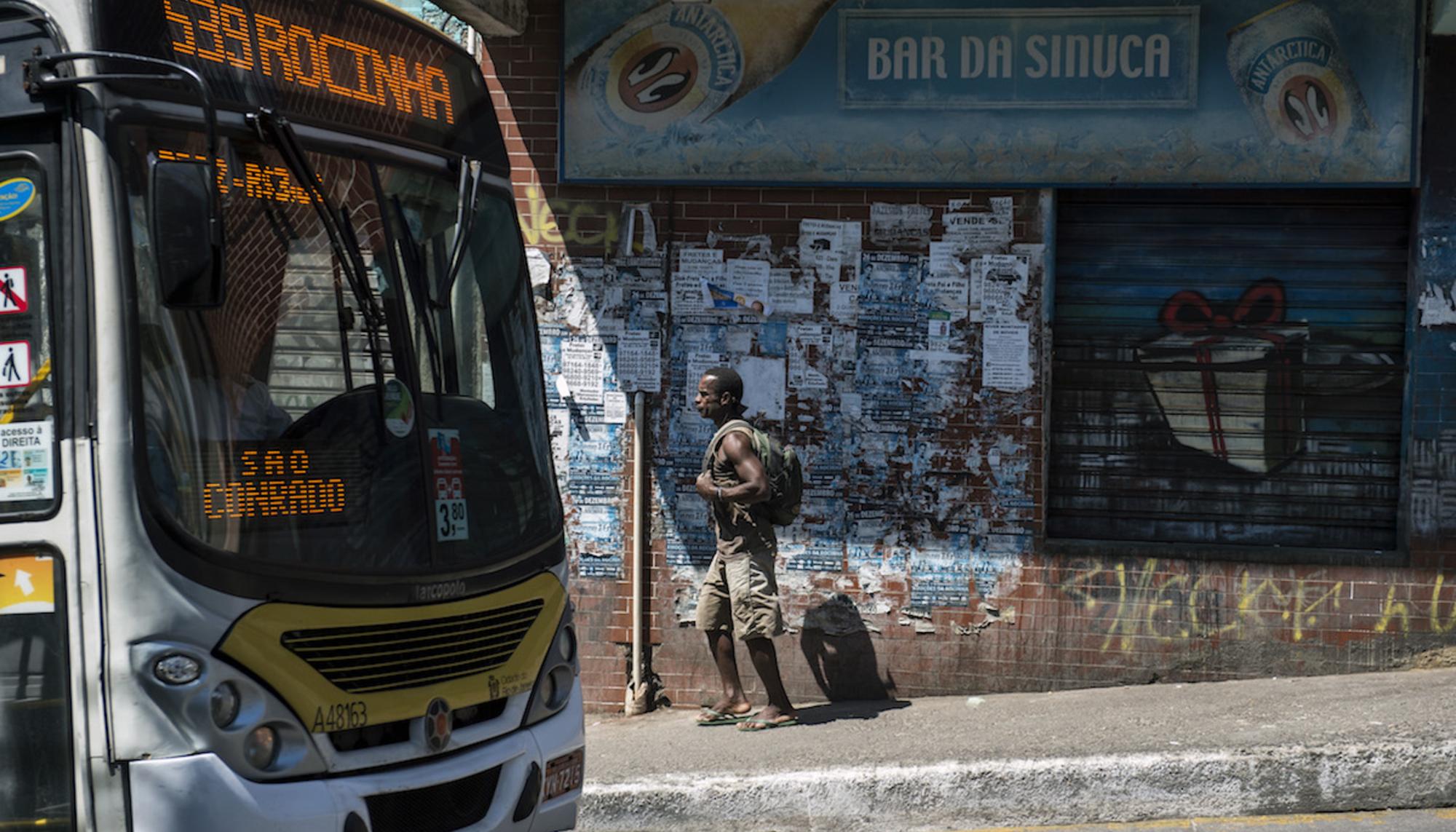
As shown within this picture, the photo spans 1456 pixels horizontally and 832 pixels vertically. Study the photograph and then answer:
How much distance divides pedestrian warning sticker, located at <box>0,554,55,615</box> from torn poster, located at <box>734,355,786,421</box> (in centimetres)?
487

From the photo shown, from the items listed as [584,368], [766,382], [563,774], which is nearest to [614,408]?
[584,368]

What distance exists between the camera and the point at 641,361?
8.41 metres

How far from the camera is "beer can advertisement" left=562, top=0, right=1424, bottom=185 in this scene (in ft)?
25.6

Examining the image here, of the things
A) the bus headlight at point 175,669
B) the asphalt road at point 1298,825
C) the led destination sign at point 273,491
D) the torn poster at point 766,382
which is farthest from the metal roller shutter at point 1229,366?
the bus headlight at point 175,669

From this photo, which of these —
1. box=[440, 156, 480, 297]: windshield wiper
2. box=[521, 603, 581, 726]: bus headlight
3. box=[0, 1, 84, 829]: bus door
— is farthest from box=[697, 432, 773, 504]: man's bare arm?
box=[0, 1, 84, 829]: bus door

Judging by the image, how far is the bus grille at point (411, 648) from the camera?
408cm

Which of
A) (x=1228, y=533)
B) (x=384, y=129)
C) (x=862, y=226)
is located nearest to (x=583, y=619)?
(x=862, y=226)

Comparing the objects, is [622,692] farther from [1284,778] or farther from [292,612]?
[292,612]

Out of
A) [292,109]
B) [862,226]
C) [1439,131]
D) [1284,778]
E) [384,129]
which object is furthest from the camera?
[862,226]

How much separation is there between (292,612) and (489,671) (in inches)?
30.8

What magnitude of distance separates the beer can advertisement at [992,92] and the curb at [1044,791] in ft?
10.4

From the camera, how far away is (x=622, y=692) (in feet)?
28.0

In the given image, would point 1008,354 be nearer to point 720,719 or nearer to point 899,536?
point 899,536

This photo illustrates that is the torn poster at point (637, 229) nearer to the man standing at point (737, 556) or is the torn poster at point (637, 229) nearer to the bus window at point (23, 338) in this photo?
the man standing at point (737, 556)
